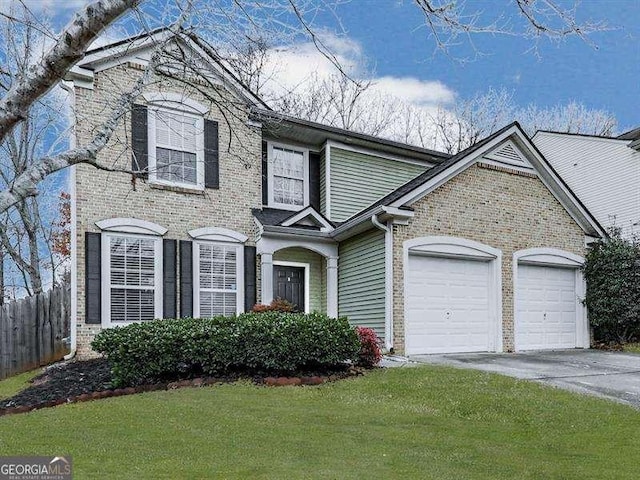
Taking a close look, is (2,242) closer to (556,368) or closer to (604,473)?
(556,368)

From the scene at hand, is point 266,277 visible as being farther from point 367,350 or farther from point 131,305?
point 367,350

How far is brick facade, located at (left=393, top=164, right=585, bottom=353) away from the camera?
526 inches

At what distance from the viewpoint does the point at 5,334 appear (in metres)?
13.0

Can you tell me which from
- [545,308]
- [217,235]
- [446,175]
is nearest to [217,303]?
[217,235]

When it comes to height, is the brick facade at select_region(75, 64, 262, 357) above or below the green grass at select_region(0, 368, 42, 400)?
above

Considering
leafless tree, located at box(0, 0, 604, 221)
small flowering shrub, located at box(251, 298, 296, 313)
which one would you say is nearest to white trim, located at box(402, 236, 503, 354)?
small flowering shrub, located at box(251, 298, 296, 313)

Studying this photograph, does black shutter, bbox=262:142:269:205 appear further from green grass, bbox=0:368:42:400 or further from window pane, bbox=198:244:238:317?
green grass, bbox=0:368:42:400

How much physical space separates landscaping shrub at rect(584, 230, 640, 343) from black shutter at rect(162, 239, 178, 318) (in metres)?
11.5

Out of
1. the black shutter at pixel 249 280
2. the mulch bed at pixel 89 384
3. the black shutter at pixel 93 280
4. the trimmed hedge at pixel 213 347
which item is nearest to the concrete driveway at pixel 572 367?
the mulch bed at pixel 89 384

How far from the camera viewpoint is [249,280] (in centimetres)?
1406

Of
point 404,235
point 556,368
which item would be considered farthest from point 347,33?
point 556,368

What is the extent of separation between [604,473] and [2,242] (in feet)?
63.3

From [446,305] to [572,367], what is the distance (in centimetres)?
315

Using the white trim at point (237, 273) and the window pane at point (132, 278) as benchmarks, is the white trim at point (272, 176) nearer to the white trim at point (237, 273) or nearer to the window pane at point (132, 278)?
the white trim at point (237, 273)
